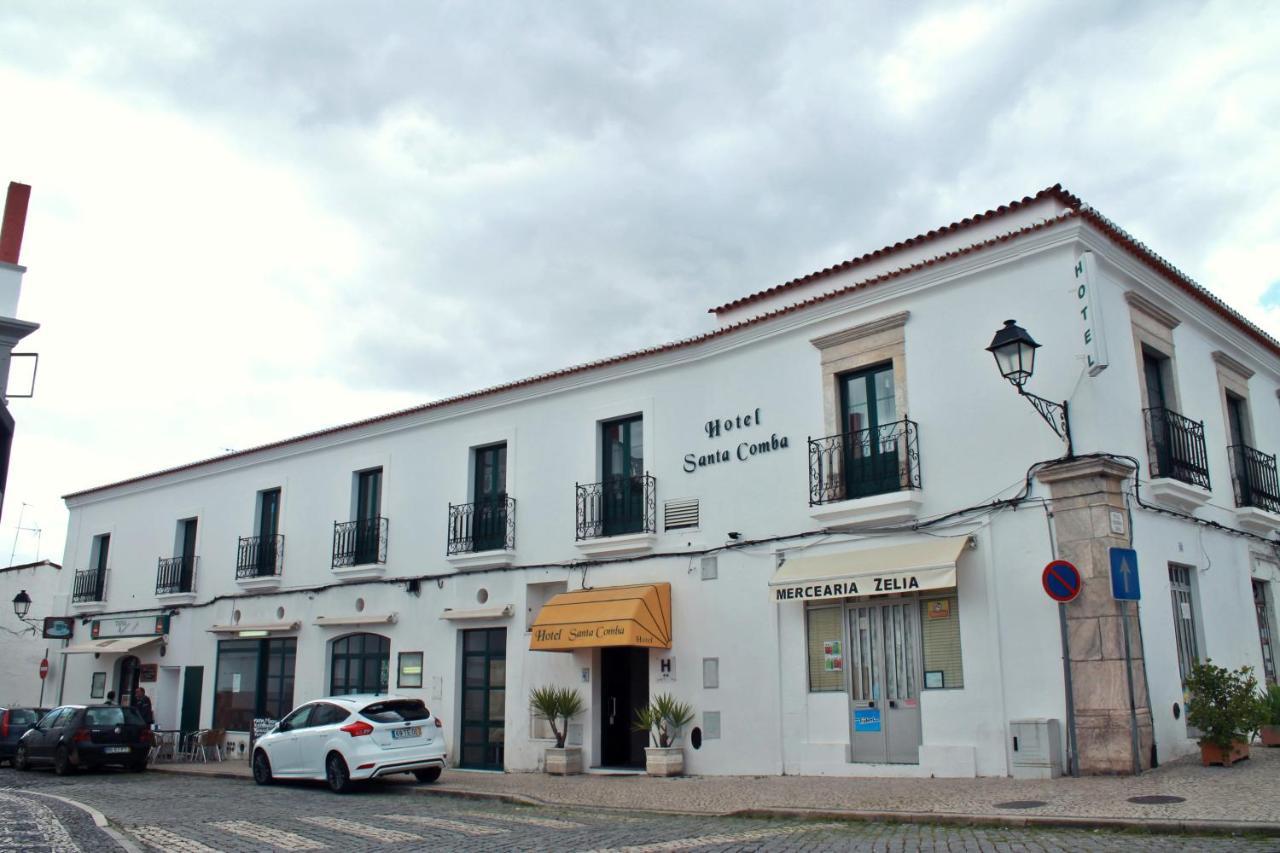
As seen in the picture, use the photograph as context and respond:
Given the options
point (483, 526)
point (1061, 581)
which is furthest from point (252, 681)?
point (1061, 581)

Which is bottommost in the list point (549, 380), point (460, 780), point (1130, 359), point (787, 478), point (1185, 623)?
point (460, 780)

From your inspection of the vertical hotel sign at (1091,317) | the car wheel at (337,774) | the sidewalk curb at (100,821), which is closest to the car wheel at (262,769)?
the car wheel at (337,774)

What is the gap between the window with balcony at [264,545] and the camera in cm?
2225

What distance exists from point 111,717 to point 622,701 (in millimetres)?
9782

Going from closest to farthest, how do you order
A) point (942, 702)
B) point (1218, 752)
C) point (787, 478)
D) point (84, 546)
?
point (1218, 752) → point (942, 702) → point (787, 478) → point (84, 546)

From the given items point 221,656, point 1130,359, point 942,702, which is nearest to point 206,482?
point 221,656

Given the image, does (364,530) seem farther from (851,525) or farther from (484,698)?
(851,525)

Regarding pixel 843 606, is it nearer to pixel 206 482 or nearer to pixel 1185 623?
pixel 1185 623

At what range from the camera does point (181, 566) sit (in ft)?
80.0

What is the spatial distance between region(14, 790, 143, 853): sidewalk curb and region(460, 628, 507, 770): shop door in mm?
5961

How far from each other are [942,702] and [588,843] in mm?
5345

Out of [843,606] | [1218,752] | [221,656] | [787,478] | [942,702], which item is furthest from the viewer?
[221,656]

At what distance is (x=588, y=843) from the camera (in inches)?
354

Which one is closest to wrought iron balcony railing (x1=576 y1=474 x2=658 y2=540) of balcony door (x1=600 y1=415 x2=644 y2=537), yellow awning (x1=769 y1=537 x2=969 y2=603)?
balcony door (x1=600 y1=415 x2=644 y2=537)
